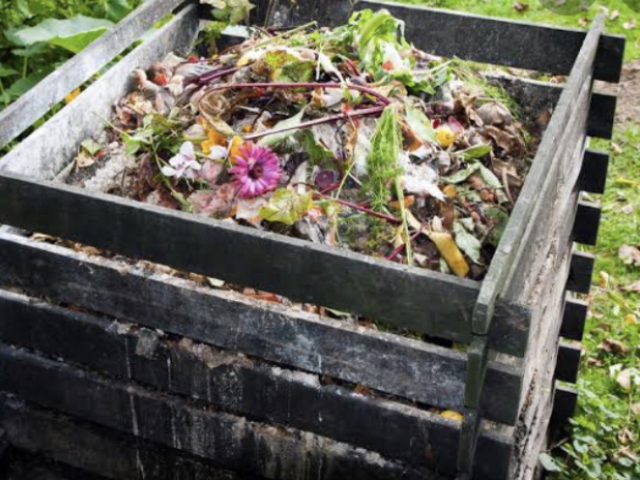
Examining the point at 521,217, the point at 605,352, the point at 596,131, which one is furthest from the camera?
the point at 605,352

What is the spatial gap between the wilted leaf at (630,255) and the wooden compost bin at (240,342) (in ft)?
5.95

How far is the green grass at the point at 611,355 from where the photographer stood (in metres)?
3.75

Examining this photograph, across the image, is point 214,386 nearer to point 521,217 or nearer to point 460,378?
point 460,378

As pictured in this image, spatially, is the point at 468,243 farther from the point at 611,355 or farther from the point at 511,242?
the point at 611,355

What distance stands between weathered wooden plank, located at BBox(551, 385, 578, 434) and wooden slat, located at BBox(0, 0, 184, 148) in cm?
205

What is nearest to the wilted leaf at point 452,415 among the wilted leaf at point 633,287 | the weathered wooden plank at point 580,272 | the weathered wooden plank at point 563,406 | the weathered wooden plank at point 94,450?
the weathered wooden plank at point 94,450

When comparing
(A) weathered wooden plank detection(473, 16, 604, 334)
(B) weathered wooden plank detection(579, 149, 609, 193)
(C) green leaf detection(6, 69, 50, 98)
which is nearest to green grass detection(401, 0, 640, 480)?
(B) weathered wooden plank detection(579, 149, 609, 193)

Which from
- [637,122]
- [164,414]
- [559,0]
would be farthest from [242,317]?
[637,122]

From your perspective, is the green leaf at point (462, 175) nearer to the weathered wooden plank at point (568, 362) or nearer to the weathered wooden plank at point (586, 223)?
the weathered wooden plank at point (586, 223)

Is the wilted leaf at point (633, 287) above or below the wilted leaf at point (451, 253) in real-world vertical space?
below

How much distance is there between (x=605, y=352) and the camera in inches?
169

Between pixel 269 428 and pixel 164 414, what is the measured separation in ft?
0.89

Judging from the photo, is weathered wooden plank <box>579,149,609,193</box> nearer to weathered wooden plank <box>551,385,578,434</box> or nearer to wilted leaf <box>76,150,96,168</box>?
weathered wooden plank <box>551,385,578,434</box>

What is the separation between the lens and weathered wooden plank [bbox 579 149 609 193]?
3.34m
